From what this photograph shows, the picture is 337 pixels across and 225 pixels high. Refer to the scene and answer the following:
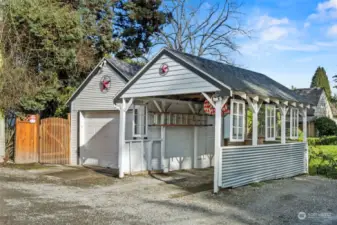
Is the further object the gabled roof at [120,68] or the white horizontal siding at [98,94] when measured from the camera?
the white horizontal siding at [98,94]

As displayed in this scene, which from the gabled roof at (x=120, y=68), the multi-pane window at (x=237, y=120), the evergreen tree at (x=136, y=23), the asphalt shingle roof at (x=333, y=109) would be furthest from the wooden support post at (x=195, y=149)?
the asphalt shingle roof at (x=333, y=109)

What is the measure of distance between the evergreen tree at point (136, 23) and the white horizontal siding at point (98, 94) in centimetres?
656

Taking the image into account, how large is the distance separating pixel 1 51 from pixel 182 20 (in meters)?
19.1

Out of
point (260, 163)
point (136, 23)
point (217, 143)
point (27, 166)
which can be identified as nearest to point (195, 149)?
point (260, 163)

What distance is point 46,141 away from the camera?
13445mm

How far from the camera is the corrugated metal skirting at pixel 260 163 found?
26.8ft

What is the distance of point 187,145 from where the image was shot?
490 inches

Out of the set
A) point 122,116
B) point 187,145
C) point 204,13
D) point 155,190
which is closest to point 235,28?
point 204,13

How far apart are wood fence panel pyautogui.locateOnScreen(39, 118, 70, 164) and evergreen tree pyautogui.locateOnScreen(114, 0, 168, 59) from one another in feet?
22.9

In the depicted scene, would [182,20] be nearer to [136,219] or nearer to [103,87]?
[103,87]

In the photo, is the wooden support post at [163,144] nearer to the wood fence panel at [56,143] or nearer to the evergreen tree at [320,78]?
the wood fence panel at [56,143]

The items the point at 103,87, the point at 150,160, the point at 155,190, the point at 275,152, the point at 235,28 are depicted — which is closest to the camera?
the point at 155,190

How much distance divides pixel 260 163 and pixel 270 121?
6.64 ft

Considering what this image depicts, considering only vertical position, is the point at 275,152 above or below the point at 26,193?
above
